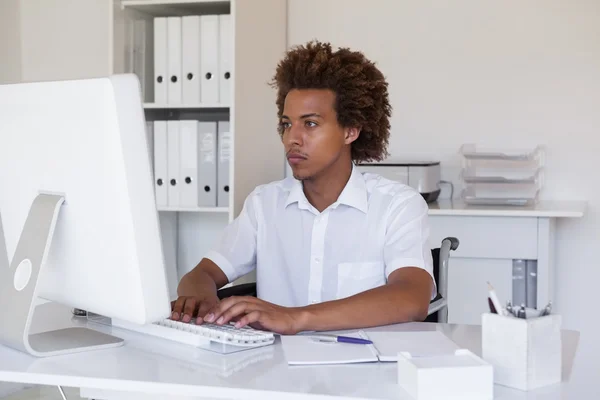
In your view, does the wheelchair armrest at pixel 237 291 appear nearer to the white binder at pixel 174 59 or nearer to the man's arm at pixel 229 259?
the man's arm at pixel 229 259

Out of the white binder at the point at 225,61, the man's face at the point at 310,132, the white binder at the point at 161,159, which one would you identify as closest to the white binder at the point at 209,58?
the white binder at the point at 225,61

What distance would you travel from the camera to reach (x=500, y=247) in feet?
9.77

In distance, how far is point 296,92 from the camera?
219cm

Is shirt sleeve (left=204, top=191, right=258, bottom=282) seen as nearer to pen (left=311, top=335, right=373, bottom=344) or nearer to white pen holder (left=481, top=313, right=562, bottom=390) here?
pen (left=311, top=335, right=373, bottom=344)

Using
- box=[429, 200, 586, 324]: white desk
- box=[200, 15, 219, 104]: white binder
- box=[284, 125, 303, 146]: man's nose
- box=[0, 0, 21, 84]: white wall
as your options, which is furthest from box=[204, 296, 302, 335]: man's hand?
box=[0, 0, 21, 84]: white wall

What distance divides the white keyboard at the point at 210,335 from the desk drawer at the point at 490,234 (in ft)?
5.20

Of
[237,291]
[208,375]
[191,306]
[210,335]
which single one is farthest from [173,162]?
[208,375]

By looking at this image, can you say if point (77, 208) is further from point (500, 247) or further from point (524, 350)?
point (500, 247)

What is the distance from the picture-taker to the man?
83.3 inches

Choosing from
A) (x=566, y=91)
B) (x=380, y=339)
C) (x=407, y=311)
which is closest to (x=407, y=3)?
(x=566, y=91)

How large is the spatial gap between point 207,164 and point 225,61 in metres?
0.40

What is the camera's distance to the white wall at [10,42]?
3711 mm

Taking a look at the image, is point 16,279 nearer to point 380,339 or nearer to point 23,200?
point 23,200

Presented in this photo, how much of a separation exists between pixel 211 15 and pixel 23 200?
1898mm
